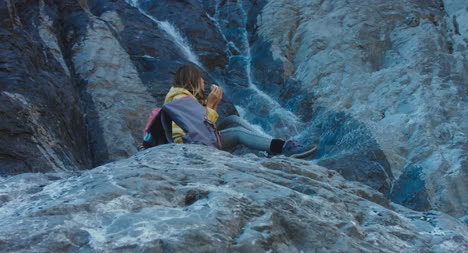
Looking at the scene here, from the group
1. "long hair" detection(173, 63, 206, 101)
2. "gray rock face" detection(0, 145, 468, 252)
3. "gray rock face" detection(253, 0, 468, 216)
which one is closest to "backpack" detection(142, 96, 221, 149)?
"long hair" detection(173, 63, 206, 101)

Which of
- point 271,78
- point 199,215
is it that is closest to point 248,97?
point 271,78

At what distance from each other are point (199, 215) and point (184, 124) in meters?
2.15

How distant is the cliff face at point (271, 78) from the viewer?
7.66m

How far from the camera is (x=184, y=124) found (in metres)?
5.02

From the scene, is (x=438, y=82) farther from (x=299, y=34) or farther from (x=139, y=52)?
(x=139, y=52)

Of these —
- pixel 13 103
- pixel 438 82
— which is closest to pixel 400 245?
pixel 13 103

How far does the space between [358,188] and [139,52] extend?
7.28m

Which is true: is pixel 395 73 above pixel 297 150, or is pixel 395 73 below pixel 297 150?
below

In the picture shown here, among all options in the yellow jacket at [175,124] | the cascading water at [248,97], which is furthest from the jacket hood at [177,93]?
the cascading water at [248,97]

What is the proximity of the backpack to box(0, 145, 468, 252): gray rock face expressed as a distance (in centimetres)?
82

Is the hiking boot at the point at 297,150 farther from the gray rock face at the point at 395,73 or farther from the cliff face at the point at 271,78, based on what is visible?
the gray rock face at the point at 395,73

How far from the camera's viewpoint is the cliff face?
7656 mm

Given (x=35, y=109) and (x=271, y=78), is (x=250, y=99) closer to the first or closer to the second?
(x=271, y=78)

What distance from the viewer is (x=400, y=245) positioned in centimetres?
313
